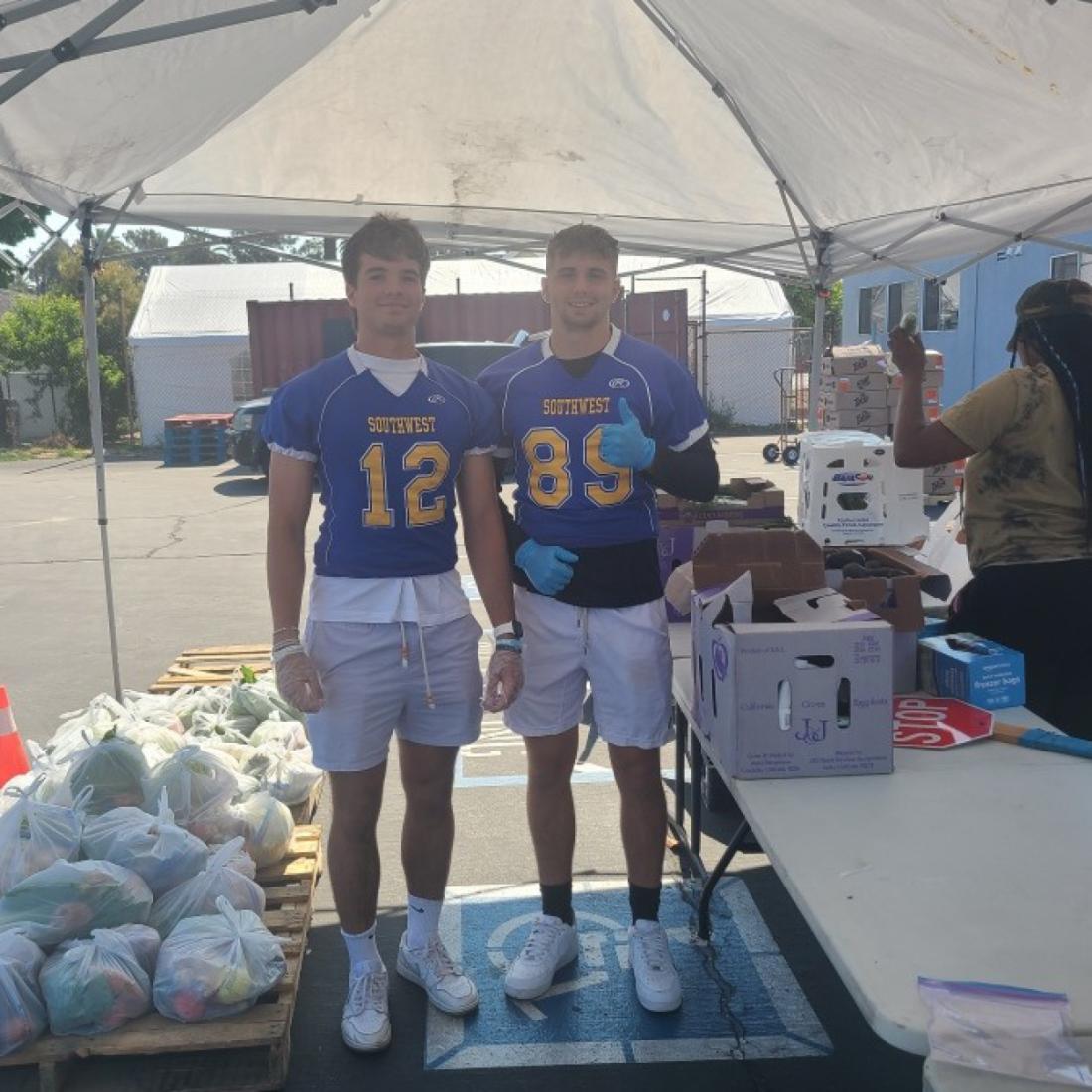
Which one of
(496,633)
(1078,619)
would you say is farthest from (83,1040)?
(1078,619)

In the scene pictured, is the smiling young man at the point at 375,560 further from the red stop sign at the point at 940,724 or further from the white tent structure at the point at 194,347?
the white tent structure at the point at 194,347

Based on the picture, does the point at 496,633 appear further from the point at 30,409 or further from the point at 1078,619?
the point at 30,409

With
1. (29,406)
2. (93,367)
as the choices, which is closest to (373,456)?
(93,367)

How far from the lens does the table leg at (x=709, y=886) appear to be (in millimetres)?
3006

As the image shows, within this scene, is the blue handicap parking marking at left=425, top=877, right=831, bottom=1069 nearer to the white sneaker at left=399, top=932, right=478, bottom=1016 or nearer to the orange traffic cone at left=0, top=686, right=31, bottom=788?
Answer: the white sneaker at left=399, top=932, right=478, bottom=1016

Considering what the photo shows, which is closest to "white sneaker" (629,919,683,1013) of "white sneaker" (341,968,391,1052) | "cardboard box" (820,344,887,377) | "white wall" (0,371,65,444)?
"white sneaker" (341,968,391,1052)

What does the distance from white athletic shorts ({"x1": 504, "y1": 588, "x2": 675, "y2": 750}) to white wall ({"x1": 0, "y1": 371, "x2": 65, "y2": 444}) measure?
2452 cm

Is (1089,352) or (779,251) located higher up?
(779,251)

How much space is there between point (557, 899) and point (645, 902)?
0.25m

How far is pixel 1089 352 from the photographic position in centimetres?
277

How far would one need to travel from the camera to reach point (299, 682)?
2.42 m

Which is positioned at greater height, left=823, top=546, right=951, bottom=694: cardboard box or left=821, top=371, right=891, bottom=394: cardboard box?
left=821, top=371, right=891, bottom=394: cardboard box

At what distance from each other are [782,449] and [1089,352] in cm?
1441

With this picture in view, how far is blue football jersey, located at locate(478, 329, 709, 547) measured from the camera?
262 cm
